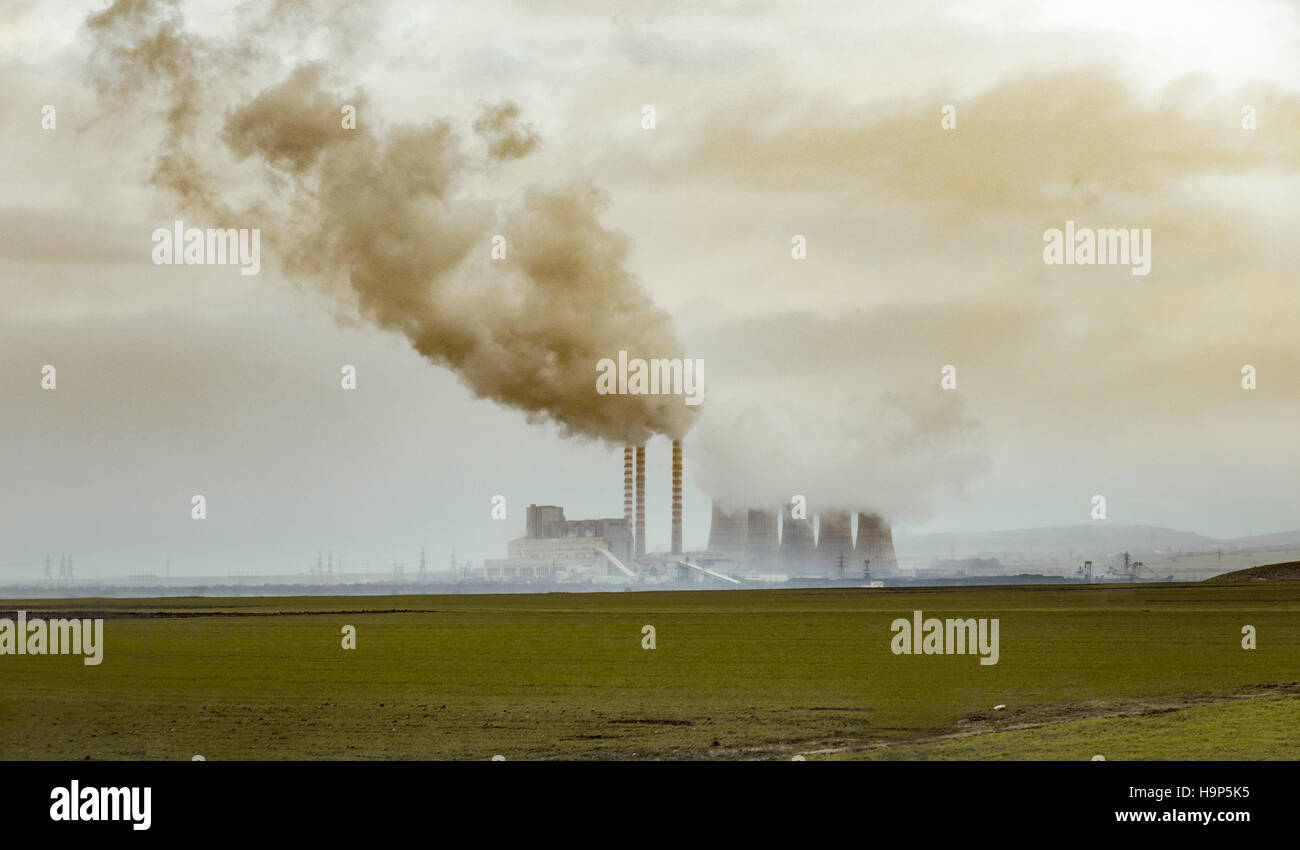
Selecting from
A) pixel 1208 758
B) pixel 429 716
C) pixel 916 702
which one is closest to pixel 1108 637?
pixel 916 702

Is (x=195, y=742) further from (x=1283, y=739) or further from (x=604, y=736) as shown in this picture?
(x=1283, y=739)
